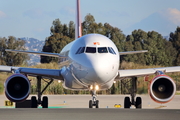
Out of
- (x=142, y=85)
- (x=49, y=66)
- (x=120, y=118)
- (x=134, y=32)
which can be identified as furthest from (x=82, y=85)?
(x=134, y=32)

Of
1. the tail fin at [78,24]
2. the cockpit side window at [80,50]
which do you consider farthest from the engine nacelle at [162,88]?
the tail fin at [78,24]

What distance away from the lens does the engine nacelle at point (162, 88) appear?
72.6 ft

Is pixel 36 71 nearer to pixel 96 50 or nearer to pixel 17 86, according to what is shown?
pixel 17 86

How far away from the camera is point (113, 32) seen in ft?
A: 330

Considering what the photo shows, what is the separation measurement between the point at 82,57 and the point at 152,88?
378cm

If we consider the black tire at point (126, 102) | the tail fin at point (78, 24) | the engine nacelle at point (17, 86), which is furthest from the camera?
the tail fin at point (78, 24)

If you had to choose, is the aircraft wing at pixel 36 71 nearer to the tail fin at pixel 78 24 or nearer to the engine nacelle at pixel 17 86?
the engine nacelle at pixel 17 86

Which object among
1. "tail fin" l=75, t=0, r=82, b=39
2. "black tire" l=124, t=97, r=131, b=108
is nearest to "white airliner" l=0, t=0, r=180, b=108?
"black tire" l=124, t=97, r=131, b=108

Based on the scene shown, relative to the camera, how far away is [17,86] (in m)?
22.4

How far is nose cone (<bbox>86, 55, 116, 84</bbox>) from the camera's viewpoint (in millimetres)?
19781

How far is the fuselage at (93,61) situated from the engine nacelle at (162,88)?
6.61ft

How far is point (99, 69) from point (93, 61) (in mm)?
408

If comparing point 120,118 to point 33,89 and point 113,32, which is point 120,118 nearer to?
point 33,89

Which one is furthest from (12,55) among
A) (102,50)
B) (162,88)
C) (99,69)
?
(99,69)
